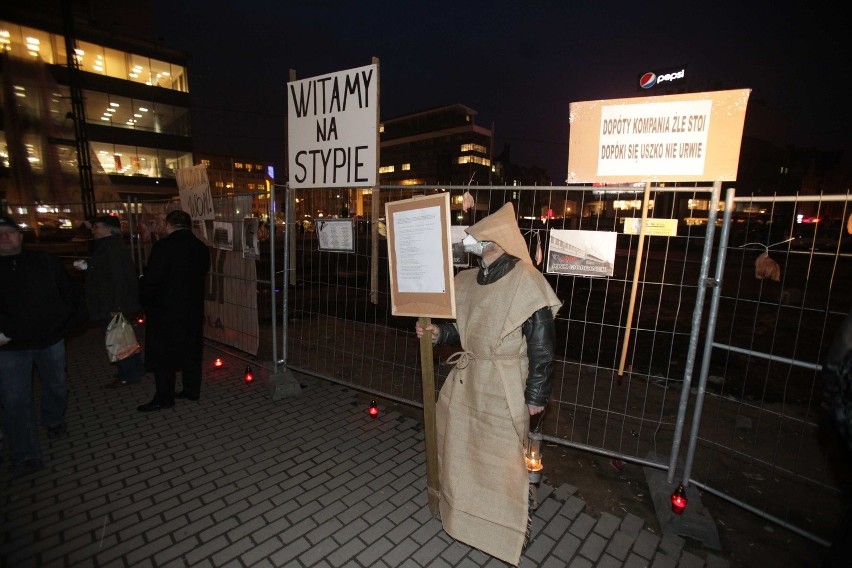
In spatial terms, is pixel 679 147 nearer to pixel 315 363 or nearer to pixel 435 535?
pixel 435 535

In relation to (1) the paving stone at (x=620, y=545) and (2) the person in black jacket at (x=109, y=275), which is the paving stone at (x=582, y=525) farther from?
(2) the person in black jacket at (x=109, y=275)

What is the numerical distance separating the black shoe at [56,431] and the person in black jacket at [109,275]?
Answer: 1.41 metres

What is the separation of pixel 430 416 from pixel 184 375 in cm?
375

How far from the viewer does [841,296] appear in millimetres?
13539

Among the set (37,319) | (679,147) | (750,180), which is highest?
(750,180)

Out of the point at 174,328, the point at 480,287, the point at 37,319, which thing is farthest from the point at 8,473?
the point at 480,287

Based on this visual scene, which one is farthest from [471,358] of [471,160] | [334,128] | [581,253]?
[471,160]

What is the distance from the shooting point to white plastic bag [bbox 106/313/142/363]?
488 cm

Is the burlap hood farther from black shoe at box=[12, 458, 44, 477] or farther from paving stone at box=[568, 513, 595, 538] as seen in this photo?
black shoe at box=[12, 458, 44, 477]

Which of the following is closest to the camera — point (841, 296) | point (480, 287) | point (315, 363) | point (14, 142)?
point (480, 287)

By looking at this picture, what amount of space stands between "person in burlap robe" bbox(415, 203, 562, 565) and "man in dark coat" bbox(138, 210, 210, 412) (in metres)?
3.37

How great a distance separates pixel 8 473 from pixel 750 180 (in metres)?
75.2

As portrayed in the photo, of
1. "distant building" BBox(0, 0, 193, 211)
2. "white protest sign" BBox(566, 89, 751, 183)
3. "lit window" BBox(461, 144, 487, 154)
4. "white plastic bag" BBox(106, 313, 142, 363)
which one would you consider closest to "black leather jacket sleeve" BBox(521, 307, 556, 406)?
A: "white protest sign" BBox(566, 89, 751, 183)

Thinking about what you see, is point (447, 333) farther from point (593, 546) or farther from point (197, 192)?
point (197, 192)
